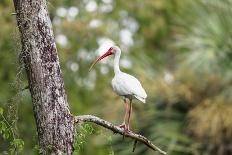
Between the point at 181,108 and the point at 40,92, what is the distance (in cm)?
809

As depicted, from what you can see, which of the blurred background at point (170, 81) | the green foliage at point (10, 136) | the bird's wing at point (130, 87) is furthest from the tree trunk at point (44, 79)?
the blurred background at point (170, 81)

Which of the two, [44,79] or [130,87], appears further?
[130,87]

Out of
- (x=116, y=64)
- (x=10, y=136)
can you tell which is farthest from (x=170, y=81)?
(x=10, y=136)

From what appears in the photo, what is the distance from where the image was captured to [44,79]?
6801mm

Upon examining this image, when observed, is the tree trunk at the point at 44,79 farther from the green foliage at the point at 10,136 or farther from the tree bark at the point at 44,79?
the green foliage at the point at 10,136

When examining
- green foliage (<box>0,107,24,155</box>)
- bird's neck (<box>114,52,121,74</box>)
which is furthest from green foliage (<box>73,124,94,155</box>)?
bird's neck (<box>114,52,121,74</box>)

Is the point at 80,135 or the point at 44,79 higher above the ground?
the point at 44,79

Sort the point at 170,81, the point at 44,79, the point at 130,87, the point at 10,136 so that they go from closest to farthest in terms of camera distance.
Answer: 1. the point at 44,79
2. the point at 10,136
3. the point at 130,87
4. the point at 170,81

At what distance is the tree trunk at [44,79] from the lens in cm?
675

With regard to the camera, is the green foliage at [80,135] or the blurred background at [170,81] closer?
the green foliage at [80,135]

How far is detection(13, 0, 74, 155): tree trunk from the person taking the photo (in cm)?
675

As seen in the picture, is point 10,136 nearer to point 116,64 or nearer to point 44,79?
point 44,79

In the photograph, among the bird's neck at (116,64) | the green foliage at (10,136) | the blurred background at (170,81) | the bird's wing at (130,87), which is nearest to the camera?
the green foliage at (10,136)

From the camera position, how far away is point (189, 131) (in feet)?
46.6
